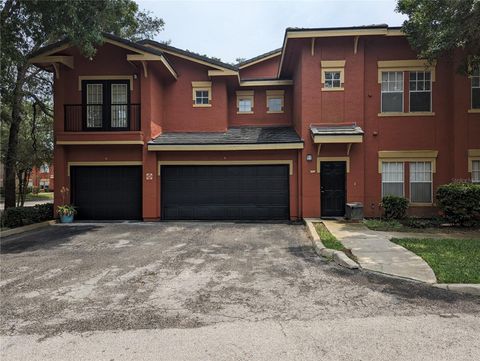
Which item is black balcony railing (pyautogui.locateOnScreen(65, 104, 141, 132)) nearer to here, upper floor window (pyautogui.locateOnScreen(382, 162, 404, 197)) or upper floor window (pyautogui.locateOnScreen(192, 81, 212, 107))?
upper floor window (pyautogui.locateOnScreen(192, 81, 212, 107))

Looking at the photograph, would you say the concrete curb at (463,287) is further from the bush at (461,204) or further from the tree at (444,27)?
the tree at (444,27)

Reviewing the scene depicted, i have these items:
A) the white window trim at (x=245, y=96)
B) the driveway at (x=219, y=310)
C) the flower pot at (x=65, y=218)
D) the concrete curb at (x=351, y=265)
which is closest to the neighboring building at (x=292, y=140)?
the flower pot at (x=65, y=218)

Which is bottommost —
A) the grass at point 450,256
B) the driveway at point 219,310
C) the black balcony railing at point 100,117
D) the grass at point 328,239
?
the driveway at point 219,310

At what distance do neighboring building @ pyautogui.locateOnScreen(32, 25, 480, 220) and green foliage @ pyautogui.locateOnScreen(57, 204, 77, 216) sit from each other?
1.67 ft

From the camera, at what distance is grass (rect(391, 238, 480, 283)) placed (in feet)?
19.9

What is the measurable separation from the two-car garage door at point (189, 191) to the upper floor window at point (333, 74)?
3593 millimetres

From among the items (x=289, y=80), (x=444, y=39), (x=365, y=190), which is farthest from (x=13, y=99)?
(x=444, y=39)

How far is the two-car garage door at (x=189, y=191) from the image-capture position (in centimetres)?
1459

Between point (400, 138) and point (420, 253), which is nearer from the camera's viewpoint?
point (420, 253)

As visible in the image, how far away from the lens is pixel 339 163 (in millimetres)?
13922

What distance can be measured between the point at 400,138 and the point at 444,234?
185 inches

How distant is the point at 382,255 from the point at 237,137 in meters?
8.64

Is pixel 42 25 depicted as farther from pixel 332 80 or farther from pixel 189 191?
pixel 332 80

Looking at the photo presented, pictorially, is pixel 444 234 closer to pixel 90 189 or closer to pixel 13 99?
pixel 90 189
